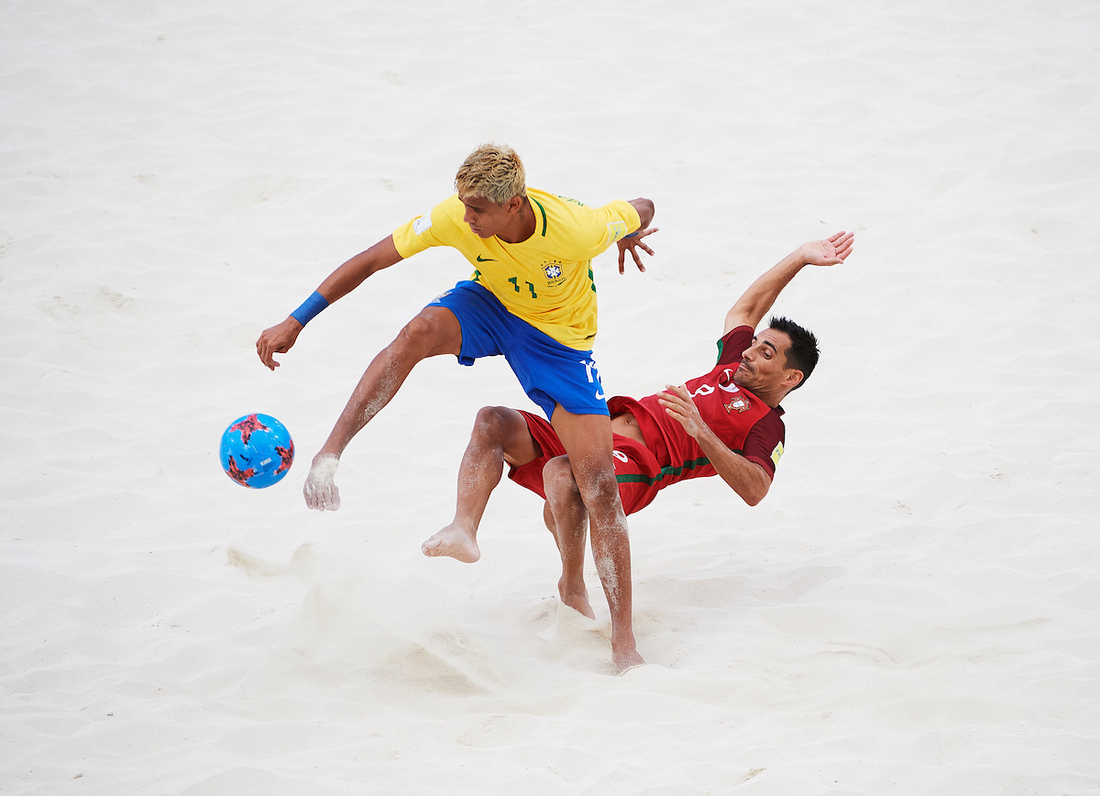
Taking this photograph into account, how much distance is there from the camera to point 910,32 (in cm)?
767

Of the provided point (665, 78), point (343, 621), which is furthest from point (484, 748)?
point (665, 78)

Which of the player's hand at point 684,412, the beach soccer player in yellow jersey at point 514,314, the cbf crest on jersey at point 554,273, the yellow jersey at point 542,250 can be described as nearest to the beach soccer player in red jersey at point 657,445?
the player's hand at point 684,412

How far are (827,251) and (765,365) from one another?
543 millimetres

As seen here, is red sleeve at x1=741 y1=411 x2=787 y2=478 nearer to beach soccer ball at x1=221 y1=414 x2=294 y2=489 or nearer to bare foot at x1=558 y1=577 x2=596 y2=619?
bare foot at x1=558 y1=577 x2=596 y2=619

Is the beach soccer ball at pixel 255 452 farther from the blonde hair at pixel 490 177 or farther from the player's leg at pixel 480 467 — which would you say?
the blonde hair at pixel 490 177

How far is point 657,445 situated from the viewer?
11.8 ft

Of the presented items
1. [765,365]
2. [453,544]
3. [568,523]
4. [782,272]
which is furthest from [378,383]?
[782,272]

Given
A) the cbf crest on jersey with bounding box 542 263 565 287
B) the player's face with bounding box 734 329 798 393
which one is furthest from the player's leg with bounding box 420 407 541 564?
the player's face with bounding box 734 329 798 393

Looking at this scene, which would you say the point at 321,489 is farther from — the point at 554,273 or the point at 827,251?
the point at 827,251

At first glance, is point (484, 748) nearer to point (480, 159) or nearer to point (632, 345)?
point (480, 159)

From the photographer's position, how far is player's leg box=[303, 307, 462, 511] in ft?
9.68

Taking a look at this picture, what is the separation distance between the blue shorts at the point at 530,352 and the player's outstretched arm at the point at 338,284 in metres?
0.26

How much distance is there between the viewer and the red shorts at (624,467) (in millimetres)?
3488

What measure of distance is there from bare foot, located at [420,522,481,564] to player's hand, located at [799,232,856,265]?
172 centimetres
